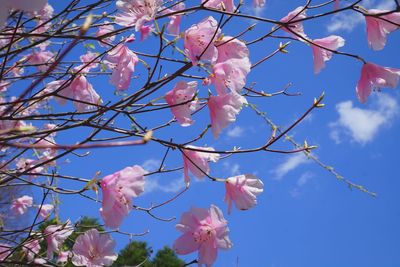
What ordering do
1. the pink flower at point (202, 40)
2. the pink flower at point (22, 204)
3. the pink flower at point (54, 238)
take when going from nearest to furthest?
1. the pink flower at point (202, 40)
2. the pink flower at point (54, 238)
3. the pink flower at point (22, 204)

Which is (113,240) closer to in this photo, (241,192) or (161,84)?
(241,192)

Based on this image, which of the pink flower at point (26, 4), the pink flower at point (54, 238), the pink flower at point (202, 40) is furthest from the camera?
the pink flower at point (54, 238)

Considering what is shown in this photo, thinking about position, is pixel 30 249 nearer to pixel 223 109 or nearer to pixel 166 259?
pixel 223 109

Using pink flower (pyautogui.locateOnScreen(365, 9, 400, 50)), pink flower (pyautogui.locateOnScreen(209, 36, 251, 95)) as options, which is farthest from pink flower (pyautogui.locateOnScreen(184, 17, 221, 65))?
pink flower (pyautogui.locateOnScreen(365, 9, 400, 50))

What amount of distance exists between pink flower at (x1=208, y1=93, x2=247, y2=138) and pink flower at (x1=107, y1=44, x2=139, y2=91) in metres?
0.29

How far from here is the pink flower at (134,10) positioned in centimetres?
120

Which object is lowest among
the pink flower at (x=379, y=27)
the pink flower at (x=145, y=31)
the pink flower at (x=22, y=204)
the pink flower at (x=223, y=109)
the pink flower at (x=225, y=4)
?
the pink flower at (x=223, y=109)

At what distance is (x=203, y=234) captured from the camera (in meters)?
1.24

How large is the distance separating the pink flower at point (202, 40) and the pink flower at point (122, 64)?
0.80 ft

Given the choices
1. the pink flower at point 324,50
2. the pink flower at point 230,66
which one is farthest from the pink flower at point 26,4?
the pink flower at point 324,50

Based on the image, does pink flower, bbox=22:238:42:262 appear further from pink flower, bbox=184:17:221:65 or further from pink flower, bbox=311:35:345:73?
pink flower, bbox=311:35:345:73

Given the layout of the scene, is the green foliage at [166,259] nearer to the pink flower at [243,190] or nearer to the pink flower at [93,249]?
the pink flower at [93,249]

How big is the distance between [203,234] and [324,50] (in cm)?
63

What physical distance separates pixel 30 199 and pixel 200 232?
7.18 feet
